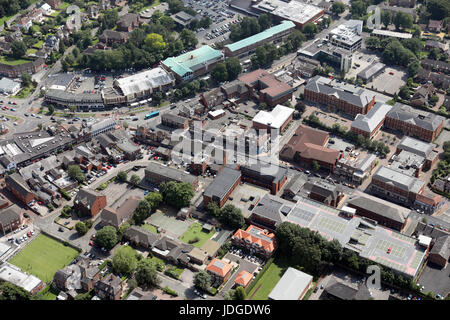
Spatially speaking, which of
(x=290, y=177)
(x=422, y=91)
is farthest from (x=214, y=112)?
(x=422, y=91)

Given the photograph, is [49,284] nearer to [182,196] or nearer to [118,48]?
[182,196]

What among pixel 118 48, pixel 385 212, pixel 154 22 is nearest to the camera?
pixel 385 212

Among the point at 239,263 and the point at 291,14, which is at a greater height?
the point at 291,14

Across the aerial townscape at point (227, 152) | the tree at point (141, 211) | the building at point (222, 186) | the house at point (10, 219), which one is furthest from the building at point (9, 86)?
the building at point (222, 186)

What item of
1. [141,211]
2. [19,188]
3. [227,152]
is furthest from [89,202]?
[227,152]

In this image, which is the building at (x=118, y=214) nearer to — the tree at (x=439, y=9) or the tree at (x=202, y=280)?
the tree at (x=202, y=280)

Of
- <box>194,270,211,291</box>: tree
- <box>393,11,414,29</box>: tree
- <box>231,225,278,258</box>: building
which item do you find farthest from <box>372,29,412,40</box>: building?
<box>194,270,211,291</box>: tree
